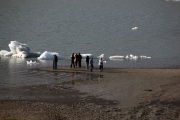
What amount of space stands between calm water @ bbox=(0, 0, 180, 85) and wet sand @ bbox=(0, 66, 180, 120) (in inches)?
173

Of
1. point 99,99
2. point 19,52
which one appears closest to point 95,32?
point 19,52

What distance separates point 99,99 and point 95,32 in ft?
195

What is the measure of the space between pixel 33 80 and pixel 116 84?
722cm

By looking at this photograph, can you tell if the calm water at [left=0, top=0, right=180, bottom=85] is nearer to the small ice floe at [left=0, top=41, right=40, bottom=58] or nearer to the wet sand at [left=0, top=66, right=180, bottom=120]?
the small ice floe at [left=0, top=41, right=40, bottom=58]

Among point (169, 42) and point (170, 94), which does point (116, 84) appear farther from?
point (169, 42)

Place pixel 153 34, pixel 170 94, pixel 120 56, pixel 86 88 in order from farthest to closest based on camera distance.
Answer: pixel 153 34 → pixel 120 56 → pixel 86 88 → pixel 170 94

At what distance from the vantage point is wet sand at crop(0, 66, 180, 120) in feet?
91.1

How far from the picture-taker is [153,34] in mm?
86000

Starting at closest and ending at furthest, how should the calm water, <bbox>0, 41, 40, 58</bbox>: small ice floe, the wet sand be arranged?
1. the wet sand
2. the calm water
3. <bbox>0, 41, 40, 58</bbox>: small ice floe

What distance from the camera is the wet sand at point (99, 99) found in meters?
27.8

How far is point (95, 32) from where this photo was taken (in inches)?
3570

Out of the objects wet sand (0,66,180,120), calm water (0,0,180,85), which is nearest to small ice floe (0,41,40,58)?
calm water (0,0,180,85)

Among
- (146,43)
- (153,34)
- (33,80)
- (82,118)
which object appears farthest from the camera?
(153,34)

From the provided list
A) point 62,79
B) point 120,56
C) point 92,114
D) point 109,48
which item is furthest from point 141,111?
point 109,48
